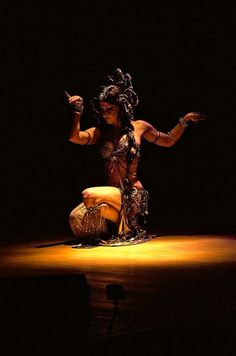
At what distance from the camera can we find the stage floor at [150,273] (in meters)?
4.04

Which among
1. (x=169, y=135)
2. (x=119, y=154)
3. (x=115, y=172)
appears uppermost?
(x=169, y=135)

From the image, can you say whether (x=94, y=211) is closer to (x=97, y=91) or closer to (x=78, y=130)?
(x=78, y=130)

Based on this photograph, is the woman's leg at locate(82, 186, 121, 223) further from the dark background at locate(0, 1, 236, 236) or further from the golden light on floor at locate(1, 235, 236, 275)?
the dark background at locate(0, 1, 236, 236)

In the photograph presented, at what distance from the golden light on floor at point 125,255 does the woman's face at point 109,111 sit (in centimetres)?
117

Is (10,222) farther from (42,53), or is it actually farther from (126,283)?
(126,283)

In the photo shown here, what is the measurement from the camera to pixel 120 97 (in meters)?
7.56

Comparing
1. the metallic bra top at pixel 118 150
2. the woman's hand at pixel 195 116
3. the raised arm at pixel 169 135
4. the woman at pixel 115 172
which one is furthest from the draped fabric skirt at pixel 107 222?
the woman's hand at pixel 195 116

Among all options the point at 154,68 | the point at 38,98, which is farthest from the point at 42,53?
the point at 154,68

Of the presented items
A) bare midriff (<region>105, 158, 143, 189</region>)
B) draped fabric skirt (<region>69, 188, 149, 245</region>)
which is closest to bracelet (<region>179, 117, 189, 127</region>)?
bare midriff (<region>105, 158, 143, 189</region>)

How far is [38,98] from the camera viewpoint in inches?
361

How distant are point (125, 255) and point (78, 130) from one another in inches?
55.5

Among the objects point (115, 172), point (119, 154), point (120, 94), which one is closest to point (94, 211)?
point (115, 172)

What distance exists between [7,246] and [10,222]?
2.06 metres

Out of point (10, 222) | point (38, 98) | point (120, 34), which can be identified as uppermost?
point (120, 34)
